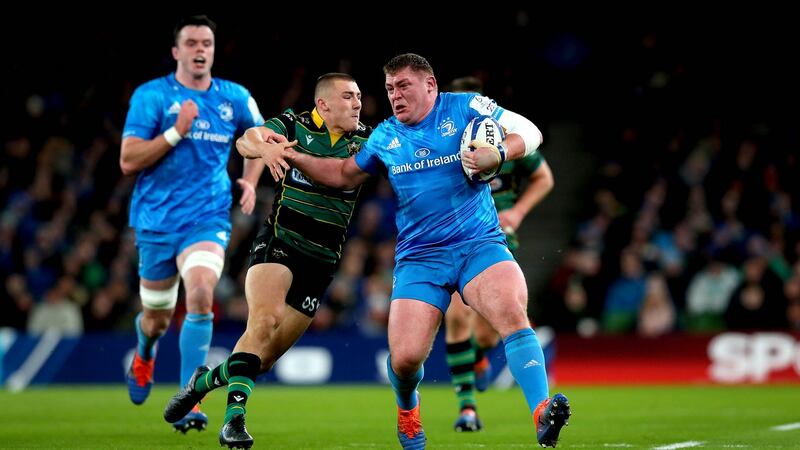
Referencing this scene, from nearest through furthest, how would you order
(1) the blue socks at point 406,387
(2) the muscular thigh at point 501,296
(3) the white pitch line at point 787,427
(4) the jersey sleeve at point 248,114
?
1. (2) the muscular thigh at point 501,296
2. (1) the blue socks at point 406,387
3. (3) the white pitch line at point 787,427
4. (4) the jersey sleeve at point 248,114

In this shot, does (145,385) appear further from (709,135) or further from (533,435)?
(709,135)

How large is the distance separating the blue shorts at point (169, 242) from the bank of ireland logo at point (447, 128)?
282 centimetres

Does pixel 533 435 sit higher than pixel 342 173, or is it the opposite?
pixel 342 173

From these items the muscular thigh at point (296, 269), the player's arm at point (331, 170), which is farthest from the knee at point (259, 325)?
the player's arm at point (331, 170)

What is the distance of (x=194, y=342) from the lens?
934 cm

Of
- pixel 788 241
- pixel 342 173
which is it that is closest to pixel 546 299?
pixel 788 241

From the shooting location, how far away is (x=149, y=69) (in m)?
21.7

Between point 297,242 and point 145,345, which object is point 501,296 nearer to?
point 297,242

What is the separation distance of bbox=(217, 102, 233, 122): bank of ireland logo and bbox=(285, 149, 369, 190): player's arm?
214 centimetres

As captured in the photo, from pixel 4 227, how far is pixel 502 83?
847cm

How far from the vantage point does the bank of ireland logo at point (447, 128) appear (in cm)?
736

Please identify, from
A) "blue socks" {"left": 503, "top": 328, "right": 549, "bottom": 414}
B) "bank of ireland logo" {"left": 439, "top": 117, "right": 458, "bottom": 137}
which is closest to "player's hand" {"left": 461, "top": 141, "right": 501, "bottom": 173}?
"bank of ireland logo" {"left": 439, "top": 117, "right": 458, "bottom": 137}

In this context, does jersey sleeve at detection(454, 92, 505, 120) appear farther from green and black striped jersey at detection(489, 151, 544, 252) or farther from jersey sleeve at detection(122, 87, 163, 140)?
green and black striped jersey at detection(489, 151, 544, 252)

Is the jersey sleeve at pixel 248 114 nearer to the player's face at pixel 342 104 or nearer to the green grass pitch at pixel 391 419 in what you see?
the player's face at pixel 342 104
